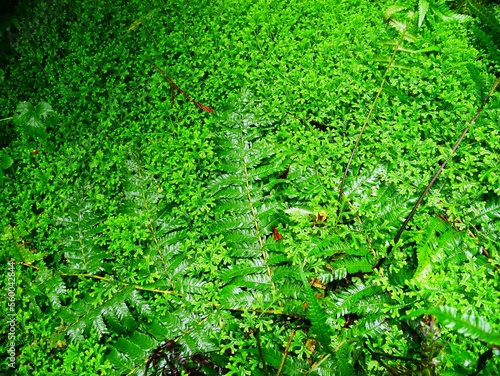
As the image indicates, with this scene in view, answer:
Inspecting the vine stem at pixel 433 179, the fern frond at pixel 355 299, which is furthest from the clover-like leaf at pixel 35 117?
the vine stem at pixel 433 179

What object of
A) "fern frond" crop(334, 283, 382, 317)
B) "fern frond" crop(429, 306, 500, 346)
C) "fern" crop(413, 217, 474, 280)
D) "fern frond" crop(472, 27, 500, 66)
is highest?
"fern frond" crop(472, 27, 500, 66)

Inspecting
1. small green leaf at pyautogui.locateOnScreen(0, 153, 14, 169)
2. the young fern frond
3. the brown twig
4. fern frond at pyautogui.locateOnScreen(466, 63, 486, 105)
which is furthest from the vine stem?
small green leaf at pyautogui.locateOnScreen(0, 153, 14, 169)

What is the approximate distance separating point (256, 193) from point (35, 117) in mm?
2272

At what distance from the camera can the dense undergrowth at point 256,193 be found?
229 centimetres

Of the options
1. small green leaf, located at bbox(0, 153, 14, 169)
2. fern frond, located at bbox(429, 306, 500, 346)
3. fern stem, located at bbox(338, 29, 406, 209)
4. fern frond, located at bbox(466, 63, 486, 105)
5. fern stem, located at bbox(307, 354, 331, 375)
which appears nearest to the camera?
fern frond, located at bbox(429, 306, 500, 346)

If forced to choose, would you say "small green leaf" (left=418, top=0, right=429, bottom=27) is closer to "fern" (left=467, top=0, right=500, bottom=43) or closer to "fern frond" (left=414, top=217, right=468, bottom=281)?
"fern" (left=467, top=0, right=500, bottom=43)

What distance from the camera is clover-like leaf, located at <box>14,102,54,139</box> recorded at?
3391mm

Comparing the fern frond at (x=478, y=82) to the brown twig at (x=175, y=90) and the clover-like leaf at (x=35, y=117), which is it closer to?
the brown twig at (x=175, y=90)

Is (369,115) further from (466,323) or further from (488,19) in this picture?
(466,323)

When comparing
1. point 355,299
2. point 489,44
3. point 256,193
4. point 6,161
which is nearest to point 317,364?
point 355,299

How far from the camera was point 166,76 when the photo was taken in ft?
11.5

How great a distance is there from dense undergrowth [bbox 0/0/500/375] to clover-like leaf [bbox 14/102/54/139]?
0.01 m

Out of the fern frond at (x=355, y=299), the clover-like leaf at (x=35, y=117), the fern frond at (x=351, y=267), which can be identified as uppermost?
the clover-like leaf at (x=35, y=117)

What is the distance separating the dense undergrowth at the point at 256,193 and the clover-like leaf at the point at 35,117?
0.01 meters
